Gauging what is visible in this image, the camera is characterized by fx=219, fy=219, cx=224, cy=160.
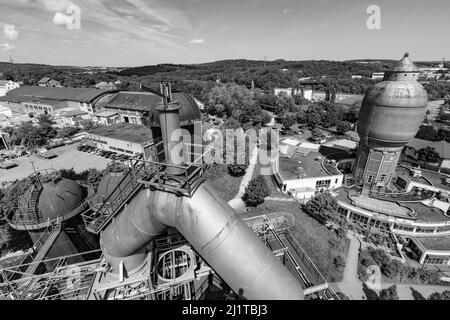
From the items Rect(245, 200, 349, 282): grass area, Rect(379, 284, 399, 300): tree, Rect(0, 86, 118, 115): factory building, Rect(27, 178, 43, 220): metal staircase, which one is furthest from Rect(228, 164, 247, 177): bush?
A: Rect(0, 86, 118, 115): factory building

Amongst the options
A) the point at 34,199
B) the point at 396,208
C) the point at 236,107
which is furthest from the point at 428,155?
the point at 34,199

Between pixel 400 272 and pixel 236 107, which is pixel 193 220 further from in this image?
pixel 236 107

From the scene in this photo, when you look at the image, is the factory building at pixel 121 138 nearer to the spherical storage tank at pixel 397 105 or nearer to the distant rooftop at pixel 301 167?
the distant rooftop at pixel 301 167

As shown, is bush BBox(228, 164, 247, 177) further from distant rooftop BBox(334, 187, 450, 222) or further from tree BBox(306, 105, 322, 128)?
tree BBox(306, 105, 322, 128)

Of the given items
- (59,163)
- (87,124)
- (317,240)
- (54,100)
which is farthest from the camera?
(54,100)

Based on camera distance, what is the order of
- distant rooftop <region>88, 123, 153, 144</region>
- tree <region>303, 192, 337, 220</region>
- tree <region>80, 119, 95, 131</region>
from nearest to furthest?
tree <region>303, 192, 337, 220</region> < distant rooftop <region>88, 123, 153, 144</region> < tree <region>80, 119, 95, 131</region>
